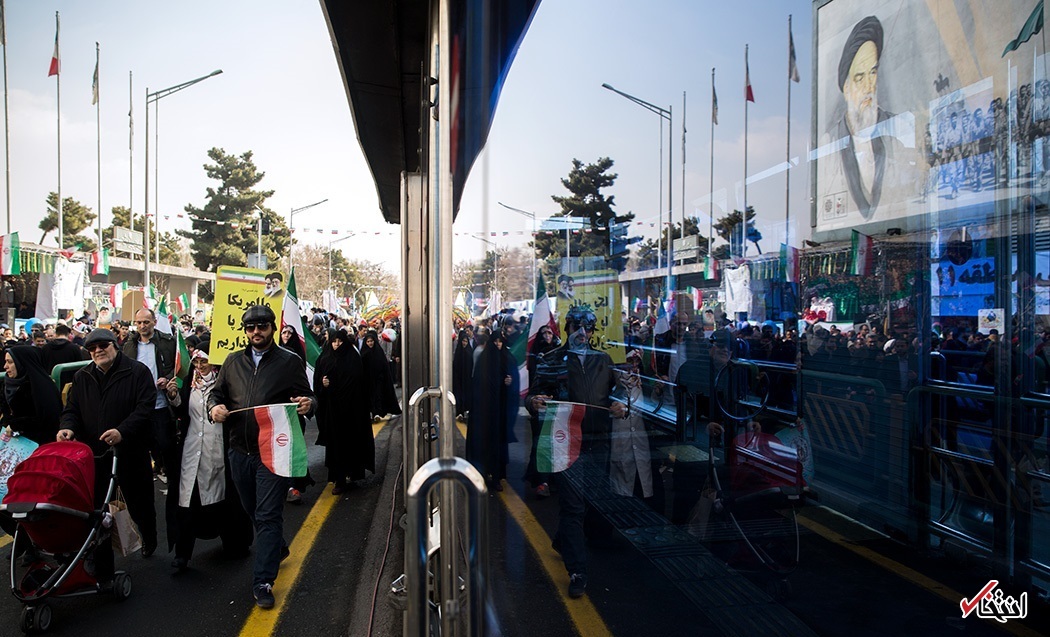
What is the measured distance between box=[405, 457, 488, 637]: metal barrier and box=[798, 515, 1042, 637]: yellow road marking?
34.7 inches

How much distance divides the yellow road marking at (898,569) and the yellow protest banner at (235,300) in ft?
16.0

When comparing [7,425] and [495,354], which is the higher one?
[495,354]

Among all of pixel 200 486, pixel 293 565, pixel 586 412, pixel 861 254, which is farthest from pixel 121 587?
pixel 861 254

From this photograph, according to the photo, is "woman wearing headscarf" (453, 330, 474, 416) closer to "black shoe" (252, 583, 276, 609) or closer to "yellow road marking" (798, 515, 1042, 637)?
"yellow road marking" (798, 515, 1042, 637)

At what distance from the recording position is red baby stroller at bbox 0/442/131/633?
3.57 m

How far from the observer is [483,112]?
91.9 inches

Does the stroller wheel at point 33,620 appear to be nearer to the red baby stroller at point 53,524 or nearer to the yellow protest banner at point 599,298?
the red baby stroller at point 53,524

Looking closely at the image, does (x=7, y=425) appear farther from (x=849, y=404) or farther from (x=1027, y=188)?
(x=1027, y=188)

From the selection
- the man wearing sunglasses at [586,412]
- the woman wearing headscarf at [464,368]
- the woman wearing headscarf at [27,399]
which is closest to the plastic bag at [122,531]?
the woman wearing headscarf at [27,399]

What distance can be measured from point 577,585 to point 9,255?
675 inches

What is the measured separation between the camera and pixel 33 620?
141 inches

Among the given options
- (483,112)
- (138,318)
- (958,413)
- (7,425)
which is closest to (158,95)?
(138,318)

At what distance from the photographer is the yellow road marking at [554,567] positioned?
264 cm

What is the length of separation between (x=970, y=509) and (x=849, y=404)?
0.41 m
